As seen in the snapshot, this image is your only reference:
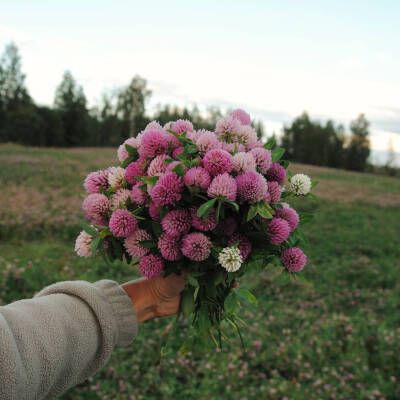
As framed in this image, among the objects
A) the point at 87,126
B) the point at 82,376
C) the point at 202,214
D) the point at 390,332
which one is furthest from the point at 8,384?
the point at 87,126

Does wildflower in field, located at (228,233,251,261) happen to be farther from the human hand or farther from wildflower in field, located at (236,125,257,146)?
wildflower in field, located at (236,125,257,146)

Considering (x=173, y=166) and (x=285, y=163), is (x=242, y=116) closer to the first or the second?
(x=285, y=163)

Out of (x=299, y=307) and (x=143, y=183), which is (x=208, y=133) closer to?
(x=143, y=183)

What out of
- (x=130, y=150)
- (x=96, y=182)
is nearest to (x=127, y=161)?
(x=130, y=150)

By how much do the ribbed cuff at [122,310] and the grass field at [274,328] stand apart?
1.11 ft

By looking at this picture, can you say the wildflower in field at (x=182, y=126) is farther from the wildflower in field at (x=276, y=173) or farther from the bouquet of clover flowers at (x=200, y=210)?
the wildflower in field at (x=276, y=173)

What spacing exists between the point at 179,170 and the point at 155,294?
0.76 meters

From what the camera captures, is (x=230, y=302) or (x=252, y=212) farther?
(x=230, y=302)

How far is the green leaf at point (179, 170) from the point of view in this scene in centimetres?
157

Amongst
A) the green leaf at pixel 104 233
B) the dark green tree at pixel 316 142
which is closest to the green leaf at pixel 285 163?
the green leaf at pixel 104 233

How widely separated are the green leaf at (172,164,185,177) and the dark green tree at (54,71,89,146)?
162 feet

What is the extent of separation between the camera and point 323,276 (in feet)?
23.9

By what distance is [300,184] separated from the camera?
182 cm

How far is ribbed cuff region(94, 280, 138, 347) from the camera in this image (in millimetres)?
1784
